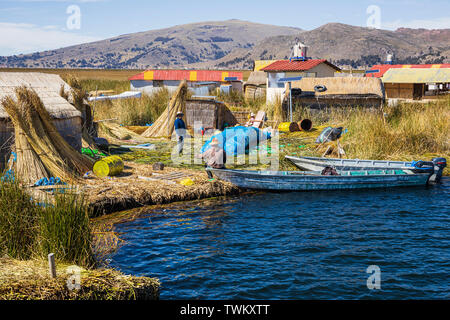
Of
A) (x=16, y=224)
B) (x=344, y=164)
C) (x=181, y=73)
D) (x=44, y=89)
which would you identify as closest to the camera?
(x=16, y=224)

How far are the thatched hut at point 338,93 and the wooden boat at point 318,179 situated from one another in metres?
9.36

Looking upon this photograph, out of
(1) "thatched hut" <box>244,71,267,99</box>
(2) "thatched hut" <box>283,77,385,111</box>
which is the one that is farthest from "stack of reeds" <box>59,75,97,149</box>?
(1) "thatched hut" <box>244,71,267,99</box>

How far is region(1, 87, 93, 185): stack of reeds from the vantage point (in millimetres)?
12859

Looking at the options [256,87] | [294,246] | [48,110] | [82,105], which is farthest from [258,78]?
[294,246]

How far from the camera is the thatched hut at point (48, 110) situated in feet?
46.0

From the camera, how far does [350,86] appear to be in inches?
999

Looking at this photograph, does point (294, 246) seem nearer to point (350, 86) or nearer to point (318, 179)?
point (318, 179)

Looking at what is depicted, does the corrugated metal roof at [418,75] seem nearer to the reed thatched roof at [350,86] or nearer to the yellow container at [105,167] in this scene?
the reed thatched roof at [350,86]

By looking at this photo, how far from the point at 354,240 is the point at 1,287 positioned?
7.52 meters

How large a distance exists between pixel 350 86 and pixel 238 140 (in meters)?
8.82

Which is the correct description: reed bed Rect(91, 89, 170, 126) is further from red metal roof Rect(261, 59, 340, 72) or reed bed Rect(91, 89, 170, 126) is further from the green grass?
the green grass

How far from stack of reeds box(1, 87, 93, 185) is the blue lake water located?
2747 mm

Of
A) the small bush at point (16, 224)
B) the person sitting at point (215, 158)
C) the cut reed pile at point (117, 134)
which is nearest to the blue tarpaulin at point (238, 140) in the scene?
the person sitting at point (215, 158)

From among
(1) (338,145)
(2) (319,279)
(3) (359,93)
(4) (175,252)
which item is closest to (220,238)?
(4) (175,252)
